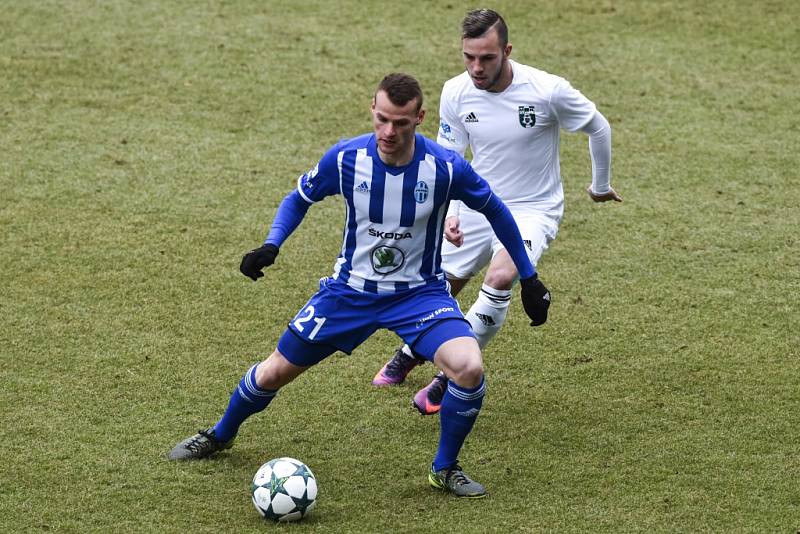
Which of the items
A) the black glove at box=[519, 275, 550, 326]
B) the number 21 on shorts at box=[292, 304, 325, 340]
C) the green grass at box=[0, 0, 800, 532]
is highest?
the black glove at box=[519, 275, 550, 326]

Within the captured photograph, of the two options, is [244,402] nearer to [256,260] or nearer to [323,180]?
[256,260]

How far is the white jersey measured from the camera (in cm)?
694

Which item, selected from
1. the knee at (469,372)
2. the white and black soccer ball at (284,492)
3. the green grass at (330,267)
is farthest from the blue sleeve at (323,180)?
the green grass at (330,267)

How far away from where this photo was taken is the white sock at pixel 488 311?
22.1 ft

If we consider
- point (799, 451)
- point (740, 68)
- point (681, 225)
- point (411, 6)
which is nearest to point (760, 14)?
point (740, 68)

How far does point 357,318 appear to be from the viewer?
600 centimetres

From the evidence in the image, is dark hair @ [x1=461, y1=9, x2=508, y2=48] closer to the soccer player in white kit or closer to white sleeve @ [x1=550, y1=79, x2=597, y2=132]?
the soccer player in white kit

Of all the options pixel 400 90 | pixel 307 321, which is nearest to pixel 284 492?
pixel 307 321

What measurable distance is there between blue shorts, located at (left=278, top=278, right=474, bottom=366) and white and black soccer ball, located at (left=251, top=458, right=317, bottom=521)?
0.57m

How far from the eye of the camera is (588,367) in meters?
7.52

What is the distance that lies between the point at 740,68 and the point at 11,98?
7.03m

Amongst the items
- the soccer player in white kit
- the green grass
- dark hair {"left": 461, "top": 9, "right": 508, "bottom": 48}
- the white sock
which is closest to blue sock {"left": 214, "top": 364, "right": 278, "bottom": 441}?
the green grass

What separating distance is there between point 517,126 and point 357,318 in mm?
1634

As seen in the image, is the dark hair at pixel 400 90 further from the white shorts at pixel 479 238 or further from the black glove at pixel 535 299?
the white shorts at pixel 479 238
